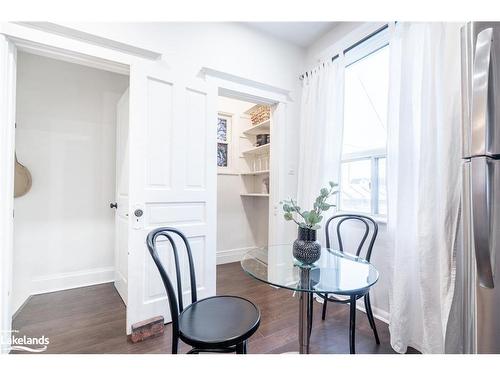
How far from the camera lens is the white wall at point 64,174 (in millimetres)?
2387

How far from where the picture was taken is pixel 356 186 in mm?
2279

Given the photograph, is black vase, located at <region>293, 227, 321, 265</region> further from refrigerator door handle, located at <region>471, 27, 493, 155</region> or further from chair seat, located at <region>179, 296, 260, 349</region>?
refrigerator door handle, located at <region>471, 27, 493, 155</region>

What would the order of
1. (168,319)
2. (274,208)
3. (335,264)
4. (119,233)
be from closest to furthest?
(335,264) < (168,319) < (119,233) < (274,208)

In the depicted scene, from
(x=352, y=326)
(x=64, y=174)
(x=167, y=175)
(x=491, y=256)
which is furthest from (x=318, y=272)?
(x=64, y=174)

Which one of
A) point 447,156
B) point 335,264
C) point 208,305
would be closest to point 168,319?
point 208,305

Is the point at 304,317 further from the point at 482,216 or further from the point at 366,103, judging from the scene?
the point at 366,103

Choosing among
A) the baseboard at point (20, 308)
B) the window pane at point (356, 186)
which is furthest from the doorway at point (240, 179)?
the baseboard at point (20, 308)

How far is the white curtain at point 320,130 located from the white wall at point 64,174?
2.33 meters

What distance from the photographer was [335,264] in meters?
1.43

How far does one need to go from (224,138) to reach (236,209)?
1148 millimetres

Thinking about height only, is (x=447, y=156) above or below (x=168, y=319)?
above
